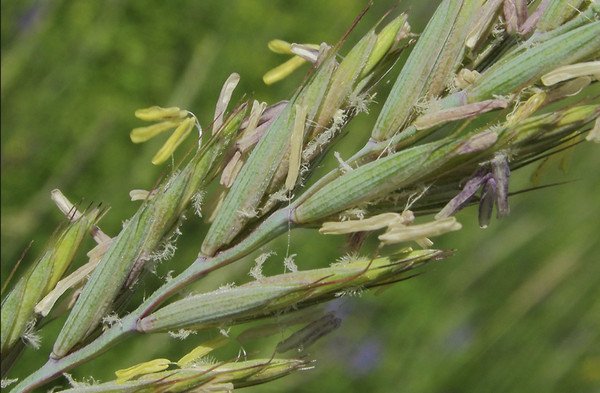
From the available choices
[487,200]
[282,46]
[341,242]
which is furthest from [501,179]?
[341,242]

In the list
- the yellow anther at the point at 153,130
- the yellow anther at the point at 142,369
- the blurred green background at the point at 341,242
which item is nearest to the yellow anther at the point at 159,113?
the yellow anther at the point at 153,130

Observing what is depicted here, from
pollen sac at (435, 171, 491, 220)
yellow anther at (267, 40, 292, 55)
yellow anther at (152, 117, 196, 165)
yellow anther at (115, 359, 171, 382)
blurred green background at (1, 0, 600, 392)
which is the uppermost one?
blurred green background at (1, 0, 600, 392)

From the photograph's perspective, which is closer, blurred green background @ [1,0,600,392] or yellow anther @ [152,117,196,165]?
yellow anther @ [152,117,196,165]

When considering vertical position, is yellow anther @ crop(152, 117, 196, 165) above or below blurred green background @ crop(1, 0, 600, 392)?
below

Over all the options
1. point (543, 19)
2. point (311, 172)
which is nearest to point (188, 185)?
point (311, 172)

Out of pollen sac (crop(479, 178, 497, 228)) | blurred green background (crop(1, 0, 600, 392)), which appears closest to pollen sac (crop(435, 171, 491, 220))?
pollen sac (crop(479, 178, 497, 228))

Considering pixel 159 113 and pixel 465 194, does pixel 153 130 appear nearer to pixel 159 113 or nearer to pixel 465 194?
pixel 159 113

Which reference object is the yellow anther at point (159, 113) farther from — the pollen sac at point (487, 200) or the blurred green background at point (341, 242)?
the blurred green background at point (341, 242)

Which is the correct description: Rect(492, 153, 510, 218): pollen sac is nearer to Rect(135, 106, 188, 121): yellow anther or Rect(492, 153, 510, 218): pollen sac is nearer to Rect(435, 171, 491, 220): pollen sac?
Rect(435, 171, 491, 220): pollen sac
